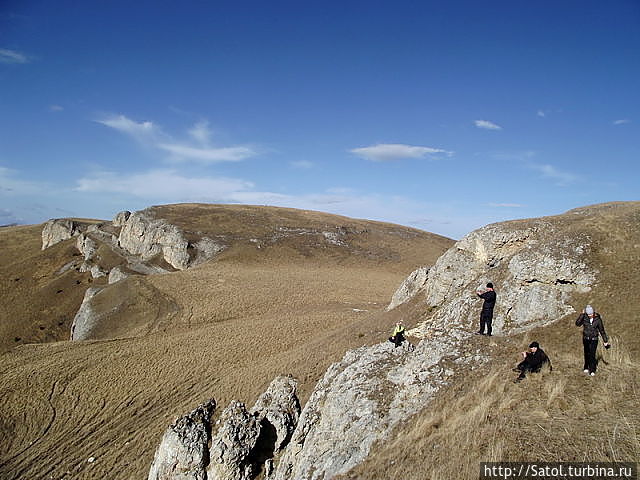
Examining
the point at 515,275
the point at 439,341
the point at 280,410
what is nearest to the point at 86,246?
the point at 280,410

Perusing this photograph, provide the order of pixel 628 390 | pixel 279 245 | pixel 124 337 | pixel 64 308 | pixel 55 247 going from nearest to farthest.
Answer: pixel 628 390
pixel 124 337
pixel 64 308
pixel 279 245
pixel 55 247

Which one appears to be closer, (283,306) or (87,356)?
(87,356)

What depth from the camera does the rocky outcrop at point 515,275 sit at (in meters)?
15.6

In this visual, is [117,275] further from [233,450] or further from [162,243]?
[233,450]

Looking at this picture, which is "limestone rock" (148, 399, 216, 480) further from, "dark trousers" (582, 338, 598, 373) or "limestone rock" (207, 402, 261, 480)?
"dark trousers" (582, 338, 598, 373)

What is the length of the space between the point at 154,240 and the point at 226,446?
62.1 metres

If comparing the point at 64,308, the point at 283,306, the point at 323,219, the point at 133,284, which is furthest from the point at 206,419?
the point at 323,219

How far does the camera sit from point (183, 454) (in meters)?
13.0

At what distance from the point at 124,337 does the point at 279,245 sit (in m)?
37.6

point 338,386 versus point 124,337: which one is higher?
point 338,386

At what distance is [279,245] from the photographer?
67812 millimetres

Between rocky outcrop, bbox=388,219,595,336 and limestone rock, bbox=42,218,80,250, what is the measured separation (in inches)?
3619

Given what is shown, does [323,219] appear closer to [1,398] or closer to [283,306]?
[283,306]

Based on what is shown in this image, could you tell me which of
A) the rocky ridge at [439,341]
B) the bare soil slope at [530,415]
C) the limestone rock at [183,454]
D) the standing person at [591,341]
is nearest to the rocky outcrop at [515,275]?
the rocky ridge at [439,341]
